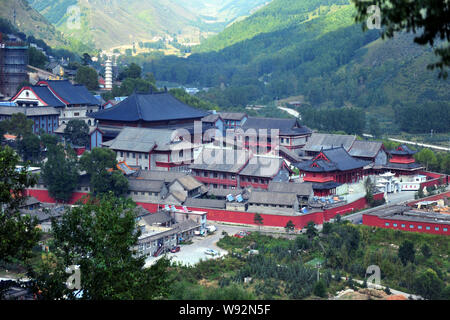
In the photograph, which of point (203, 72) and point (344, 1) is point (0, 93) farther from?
point (344, 1)

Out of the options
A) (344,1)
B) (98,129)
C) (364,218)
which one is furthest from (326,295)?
(344,1)

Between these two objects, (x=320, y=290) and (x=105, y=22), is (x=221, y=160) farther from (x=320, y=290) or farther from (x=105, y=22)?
(x=105, y=22)

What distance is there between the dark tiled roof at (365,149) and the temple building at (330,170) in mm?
2849

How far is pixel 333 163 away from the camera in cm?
3466

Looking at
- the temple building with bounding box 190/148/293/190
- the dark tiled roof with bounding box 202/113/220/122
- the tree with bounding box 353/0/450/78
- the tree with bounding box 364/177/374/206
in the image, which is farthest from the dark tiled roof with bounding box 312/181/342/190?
the tree with bounding box 353/0/450/78

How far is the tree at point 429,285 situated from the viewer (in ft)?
73.4

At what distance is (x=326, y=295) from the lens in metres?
22.0

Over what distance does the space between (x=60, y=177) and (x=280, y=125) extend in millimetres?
16392

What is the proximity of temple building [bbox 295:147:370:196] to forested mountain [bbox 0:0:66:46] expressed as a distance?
2165 inches

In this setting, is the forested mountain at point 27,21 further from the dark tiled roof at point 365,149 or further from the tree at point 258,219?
the tree at point 258,219

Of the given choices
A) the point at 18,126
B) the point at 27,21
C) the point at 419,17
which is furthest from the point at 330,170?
the point at 27,21

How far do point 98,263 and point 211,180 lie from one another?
64.8 ft

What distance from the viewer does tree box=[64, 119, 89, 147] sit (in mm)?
40781

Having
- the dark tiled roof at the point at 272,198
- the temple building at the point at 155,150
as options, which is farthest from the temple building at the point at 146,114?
the dark tiled roof at the point at 272,198
